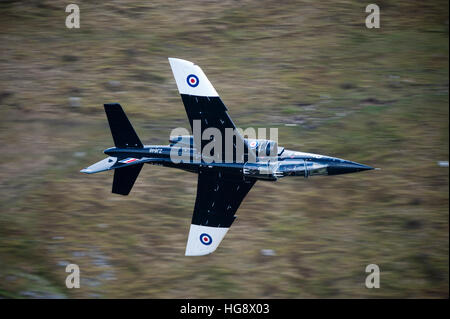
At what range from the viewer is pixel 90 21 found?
137 ft

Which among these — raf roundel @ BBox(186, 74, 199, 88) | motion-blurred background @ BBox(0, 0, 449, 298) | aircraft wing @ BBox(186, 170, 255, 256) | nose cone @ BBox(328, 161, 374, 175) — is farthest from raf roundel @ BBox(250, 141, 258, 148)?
motion-blurred background @ BBox(0, 0, 449, 298)

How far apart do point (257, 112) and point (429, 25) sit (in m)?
14.8

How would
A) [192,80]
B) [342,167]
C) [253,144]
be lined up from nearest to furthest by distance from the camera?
1. [192,80]
2. [342,167]
3. [253,144]

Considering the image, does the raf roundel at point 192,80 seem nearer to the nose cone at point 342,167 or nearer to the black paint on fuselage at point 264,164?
the black paint on fuselage at point 264,164

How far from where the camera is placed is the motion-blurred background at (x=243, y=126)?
29562 mm

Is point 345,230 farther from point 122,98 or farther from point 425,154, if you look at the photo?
point 122,98

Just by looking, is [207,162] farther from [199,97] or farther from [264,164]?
[199,97]

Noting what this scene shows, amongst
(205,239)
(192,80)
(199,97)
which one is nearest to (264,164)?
(199,97)

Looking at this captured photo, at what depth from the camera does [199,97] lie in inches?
1009

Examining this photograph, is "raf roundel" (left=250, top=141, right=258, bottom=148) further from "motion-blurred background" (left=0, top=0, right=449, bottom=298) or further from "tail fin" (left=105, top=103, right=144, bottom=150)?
"motion-blurred background" (left=0, top=0, right=449, bottom=298)

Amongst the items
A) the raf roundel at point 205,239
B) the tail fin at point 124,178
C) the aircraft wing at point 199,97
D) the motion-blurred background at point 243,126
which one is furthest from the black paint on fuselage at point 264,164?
the motion-blurred background at point 243,126

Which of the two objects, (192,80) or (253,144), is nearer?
(192,80)

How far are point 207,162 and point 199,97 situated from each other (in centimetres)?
310

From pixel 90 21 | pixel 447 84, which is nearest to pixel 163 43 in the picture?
pixel 90 21
